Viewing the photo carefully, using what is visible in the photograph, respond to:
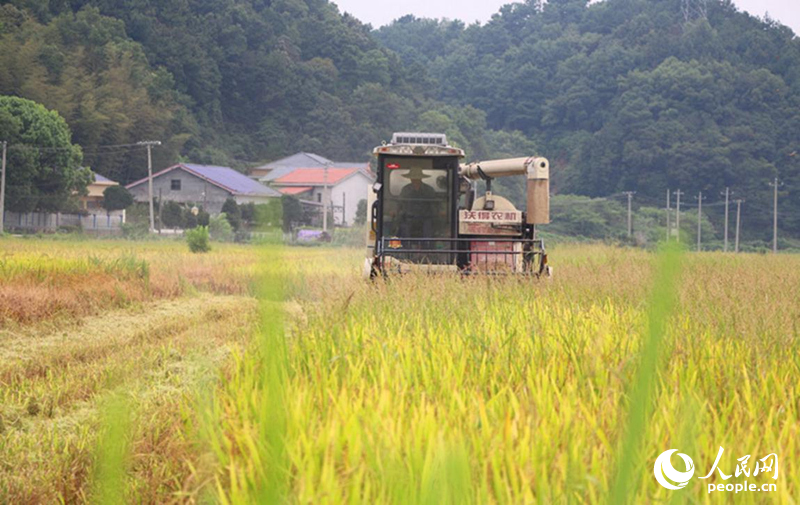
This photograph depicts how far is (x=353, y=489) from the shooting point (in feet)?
8.01

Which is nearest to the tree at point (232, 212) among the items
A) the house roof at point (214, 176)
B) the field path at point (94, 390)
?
the house roof at point (214, 176)

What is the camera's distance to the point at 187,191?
184 feet

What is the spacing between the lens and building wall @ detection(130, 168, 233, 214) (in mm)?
55284

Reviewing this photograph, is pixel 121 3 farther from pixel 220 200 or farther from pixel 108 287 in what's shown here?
pixel 108 287

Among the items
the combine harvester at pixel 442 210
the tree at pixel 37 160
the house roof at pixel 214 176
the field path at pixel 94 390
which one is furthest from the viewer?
the house roof at pixel 214 176

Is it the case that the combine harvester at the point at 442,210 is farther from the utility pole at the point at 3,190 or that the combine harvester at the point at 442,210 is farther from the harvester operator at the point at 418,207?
the utility pole at the point at 3,190

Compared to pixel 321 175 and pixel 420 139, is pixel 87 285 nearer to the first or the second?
pixel 420 139

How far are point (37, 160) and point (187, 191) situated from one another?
12.4 meters

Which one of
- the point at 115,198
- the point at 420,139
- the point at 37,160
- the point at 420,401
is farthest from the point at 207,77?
the point at 420,401

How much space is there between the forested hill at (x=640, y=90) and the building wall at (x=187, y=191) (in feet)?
121

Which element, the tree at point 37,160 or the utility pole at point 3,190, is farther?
the tree at point 37,160

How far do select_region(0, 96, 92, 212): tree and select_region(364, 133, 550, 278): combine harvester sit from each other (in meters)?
32.7

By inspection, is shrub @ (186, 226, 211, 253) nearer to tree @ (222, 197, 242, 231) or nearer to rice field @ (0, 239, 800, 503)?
tree @ (222, 197, 242, 231)

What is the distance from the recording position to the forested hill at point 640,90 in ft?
259
